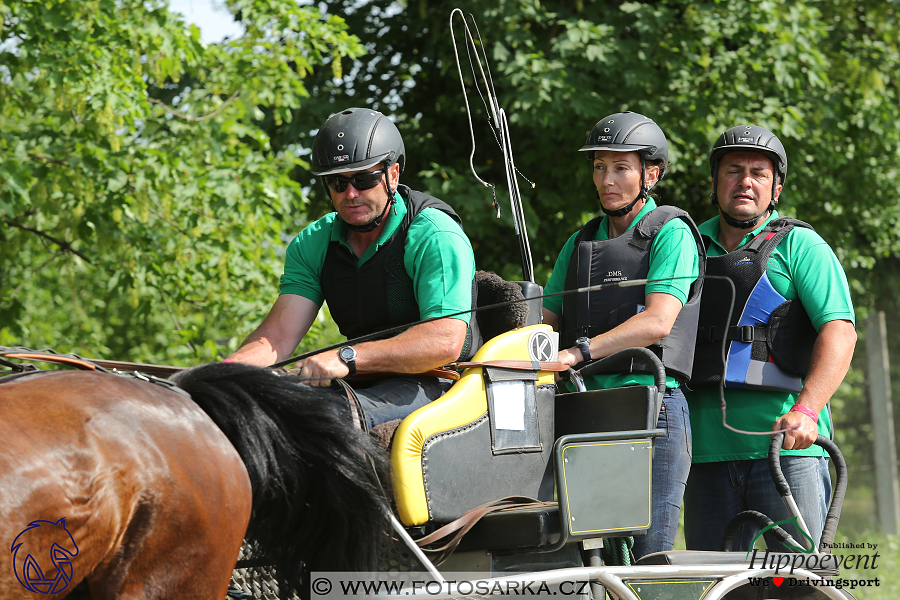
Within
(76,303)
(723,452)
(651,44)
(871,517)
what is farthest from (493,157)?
(871,517)

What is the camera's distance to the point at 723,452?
3.72 metres

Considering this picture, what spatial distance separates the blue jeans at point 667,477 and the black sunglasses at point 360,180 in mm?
1418

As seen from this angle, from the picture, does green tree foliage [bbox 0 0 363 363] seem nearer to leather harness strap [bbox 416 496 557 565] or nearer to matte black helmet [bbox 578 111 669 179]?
matte black helmet [bbox 578 111 669 179]

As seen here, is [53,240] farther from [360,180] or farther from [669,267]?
[669,267]

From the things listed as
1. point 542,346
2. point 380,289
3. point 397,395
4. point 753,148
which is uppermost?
point 753,148

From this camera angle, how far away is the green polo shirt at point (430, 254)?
3.09m

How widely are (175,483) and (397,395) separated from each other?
1088 millimetres

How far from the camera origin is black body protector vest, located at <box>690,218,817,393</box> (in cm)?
365

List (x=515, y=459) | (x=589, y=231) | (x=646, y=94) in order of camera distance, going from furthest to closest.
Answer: (x=646, y=94) → (x=589, y=231) → (x=515, y=459)

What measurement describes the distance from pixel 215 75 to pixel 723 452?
5065mm

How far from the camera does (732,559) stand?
10.4ft

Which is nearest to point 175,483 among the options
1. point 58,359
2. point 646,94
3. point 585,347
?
point 58,359

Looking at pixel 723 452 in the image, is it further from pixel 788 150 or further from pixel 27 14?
pixel 788 150

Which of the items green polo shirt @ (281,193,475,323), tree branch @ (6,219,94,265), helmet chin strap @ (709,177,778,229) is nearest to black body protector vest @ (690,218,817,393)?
helmet chin strap @ (709,177,778,229)
